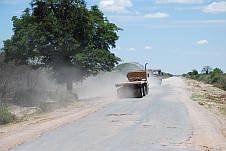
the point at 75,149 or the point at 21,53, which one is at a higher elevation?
the point at 21,53

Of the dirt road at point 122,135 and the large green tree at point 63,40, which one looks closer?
the dirt road at point 122,135

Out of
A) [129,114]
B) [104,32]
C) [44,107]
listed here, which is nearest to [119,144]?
[129,114]

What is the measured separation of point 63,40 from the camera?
35.0 m

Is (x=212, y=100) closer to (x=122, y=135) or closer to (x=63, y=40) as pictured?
(x=63, y=40)

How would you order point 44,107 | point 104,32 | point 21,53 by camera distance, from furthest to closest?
point 104,32 < point 21,53 < point 44,107

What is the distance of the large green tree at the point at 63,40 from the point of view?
35.3 metres

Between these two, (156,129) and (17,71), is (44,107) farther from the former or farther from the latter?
(17,71)

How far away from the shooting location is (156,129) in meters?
15.2

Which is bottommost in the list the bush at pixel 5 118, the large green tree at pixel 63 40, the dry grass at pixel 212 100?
the dry grass at pixel 212 100

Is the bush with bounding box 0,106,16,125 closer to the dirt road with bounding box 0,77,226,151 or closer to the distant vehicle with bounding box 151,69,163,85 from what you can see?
the dirt road with bounding box 0,77,226,151

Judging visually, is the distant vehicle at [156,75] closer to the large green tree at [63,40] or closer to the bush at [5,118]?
the large green tree at [63,40]

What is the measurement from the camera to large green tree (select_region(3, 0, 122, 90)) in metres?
35.3

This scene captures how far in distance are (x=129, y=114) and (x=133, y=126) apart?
4.66 metres

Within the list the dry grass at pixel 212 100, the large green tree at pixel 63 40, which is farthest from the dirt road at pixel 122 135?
the large green tree at pixel 63 40
